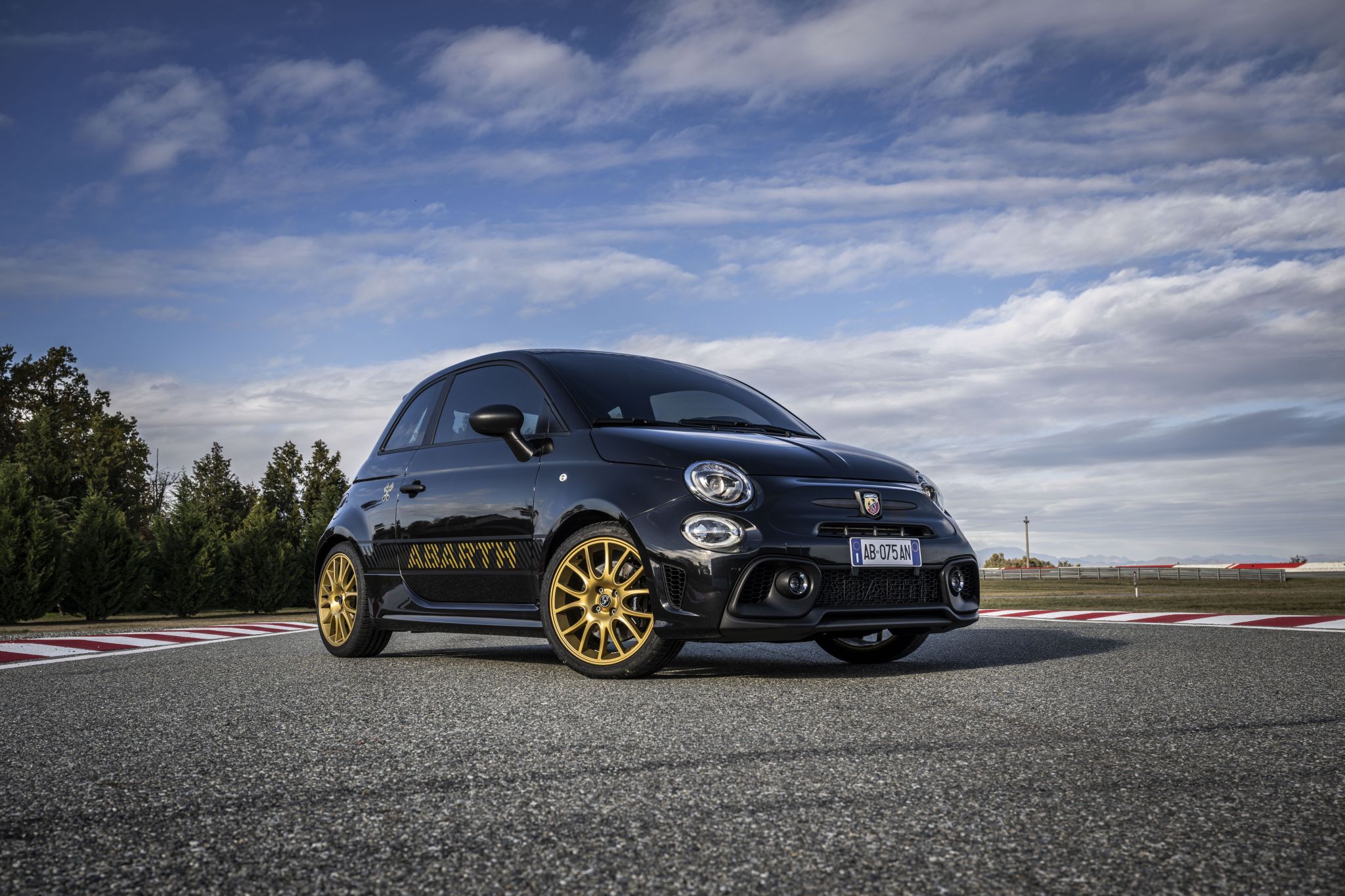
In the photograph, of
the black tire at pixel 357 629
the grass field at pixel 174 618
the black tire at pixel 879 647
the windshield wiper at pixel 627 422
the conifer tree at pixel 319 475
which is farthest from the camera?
the conifer tree at pixel 319 475

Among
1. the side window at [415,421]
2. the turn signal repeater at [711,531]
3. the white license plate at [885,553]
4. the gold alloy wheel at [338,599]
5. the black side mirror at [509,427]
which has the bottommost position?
the gold alloy wheel at [338,599]

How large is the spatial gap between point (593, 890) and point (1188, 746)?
7.26 feet

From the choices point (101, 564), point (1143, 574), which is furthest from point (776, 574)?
point (1143, 574)

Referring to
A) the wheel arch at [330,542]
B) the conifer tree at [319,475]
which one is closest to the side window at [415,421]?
the wheel arch at [330,542]

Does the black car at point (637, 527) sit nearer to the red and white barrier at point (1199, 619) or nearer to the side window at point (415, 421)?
the side window at point (415, 421)

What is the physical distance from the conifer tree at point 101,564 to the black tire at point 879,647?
24128 millimetres

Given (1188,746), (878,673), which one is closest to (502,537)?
(878,673)

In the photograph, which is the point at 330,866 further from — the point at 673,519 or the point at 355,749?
the point at 673,519

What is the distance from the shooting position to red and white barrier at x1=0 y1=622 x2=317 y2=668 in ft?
23.8

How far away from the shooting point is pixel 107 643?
8.34m

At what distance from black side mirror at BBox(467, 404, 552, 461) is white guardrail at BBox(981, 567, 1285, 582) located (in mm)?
60230

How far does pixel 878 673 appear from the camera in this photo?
219 inches

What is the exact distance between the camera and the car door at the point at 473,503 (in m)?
5.85

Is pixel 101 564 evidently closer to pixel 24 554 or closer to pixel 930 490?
pixel 24 554
